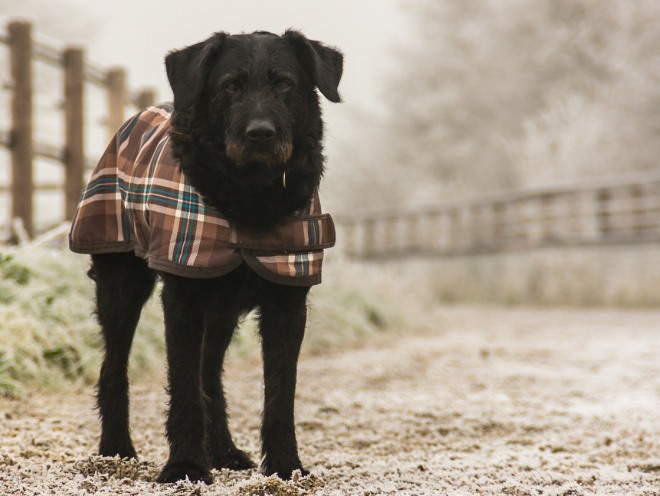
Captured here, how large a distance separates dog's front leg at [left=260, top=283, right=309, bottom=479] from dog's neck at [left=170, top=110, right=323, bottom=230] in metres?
0.26

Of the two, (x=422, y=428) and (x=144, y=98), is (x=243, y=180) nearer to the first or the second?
(x=422, y=428)

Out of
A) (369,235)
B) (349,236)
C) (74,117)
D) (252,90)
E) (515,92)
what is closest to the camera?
(252,90)

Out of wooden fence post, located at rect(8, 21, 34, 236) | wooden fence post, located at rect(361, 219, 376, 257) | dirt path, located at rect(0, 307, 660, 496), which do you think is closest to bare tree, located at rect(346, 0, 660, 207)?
wooden fence post, located at rect(361, 219, 376, 257)

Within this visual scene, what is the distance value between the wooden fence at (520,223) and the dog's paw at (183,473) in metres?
11.8

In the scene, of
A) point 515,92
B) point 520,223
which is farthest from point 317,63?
point 515,92

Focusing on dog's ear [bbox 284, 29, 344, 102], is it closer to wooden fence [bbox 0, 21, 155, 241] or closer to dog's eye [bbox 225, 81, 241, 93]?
dog's eye [bbox 225, 81, 241, 93]

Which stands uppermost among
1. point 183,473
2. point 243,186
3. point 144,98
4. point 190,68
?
point 144,98

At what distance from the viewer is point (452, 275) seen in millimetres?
15648

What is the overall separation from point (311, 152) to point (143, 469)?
1260 mm

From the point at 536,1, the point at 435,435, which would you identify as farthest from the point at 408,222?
the point at 435,435

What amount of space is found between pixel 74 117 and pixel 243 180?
19.6 ft

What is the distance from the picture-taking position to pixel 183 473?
276cm

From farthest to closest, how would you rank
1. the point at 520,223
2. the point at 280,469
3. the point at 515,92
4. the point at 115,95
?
the point at 515,92 < the point at 520,223 < the point at 115,95 < the point at 280,469

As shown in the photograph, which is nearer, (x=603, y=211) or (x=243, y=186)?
(x=243, y=186)
